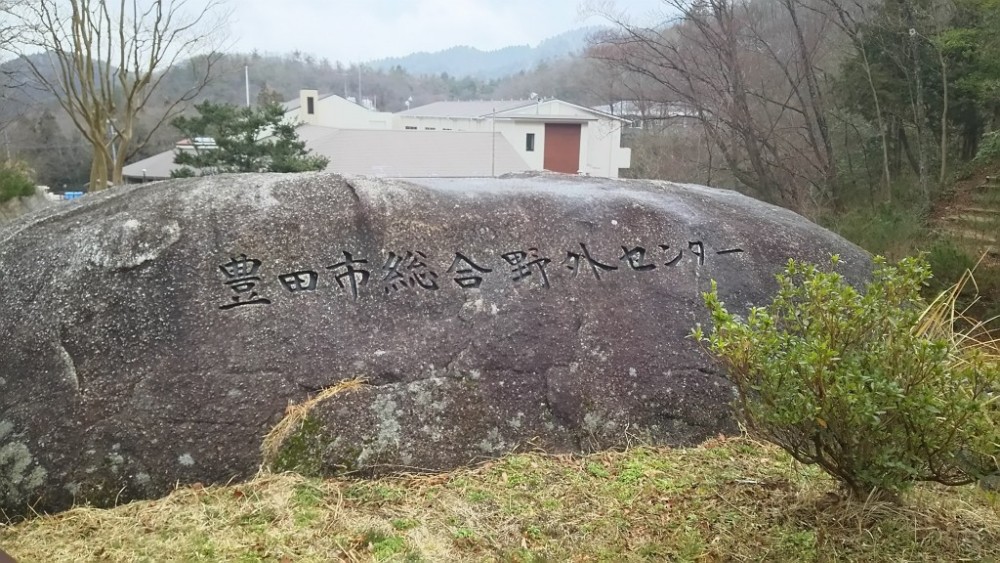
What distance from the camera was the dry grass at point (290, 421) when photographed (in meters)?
3.12

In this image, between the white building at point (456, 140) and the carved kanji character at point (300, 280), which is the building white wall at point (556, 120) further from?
the carved kanji character at point (300, 280)

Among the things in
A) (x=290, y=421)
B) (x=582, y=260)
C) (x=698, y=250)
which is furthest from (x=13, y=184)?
(x=698, y=250)

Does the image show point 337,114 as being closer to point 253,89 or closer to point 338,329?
point 253,89

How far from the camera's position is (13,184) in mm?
13891

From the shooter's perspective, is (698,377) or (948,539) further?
(698,377)

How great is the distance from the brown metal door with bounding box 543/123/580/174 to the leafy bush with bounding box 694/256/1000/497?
2255cm

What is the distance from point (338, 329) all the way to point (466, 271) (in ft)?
2.49

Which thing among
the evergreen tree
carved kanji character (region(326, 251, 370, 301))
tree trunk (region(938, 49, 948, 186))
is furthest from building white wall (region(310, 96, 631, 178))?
carved kanji character (region(326, 251, 370, 301))

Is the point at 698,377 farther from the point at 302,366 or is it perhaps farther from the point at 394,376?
the point at 302,366

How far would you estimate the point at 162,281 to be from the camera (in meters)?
3.24

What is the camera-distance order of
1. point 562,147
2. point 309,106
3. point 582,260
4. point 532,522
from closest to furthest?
point 532,522
point 582,260
point 562,147
point 309,106

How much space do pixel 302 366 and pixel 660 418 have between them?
1.88 metres

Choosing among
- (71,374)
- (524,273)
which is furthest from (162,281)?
(524,273)

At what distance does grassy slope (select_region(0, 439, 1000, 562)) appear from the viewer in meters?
2.52
